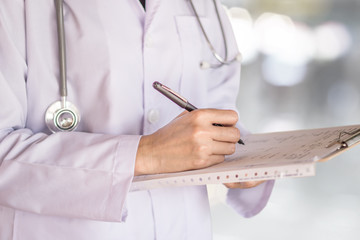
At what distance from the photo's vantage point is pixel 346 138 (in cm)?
67

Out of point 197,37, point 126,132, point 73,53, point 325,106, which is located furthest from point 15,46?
point 325,106

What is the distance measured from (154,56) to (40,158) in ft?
0.95

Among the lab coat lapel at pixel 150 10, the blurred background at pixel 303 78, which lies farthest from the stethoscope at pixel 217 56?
the blurred background at pixel 303 78

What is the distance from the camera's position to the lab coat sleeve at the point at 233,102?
1.00 m

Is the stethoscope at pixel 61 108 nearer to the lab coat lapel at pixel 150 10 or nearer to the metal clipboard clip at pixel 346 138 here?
the lab coat lapel at pixel 150 10

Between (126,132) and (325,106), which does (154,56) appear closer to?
(126,132)

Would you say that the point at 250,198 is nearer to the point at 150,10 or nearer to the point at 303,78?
the point at 150,10

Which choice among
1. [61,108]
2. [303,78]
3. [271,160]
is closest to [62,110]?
[61,108]

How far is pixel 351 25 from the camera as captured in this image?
3.82 meters

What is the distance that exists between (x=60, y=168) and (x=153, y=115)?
0.72 ft

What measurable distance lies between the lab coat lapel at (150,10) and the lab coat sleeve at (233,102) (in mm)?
268

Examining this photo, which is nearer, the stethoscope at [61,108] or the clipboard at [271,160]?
the clipboard at [271,160]

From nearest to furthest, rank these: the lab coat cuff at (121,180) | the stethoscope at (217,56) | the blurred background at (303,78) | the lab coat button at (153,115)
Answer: the lab coat cuff at (121,180) → the lab coat button at (153,115) → the stethoscope at (217,56) → the blurred background at (303,78)

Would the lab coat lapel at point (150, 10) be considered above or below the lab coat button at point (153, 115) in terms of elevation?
above
